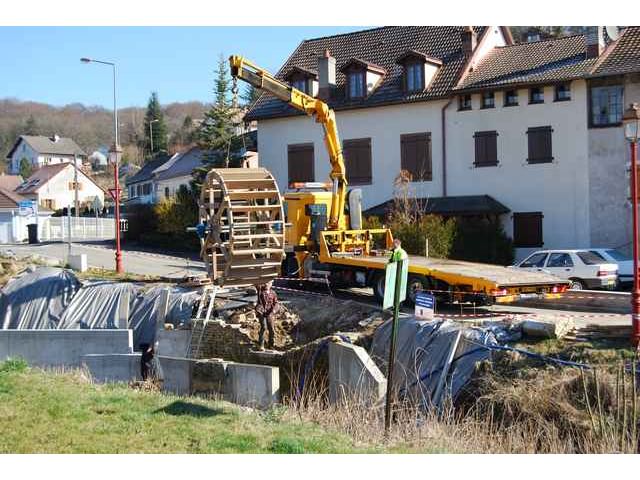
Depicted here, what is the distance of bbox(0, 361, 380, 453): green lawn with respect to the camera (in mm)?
8664

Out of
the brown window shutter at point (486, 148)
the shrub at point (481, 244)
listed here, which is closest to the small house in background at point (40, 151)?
the brown window shutter at point (486, 148)

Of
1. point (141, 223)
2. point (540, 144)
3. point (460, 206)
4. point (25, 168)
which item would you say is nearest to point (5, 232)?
point (141, 223)

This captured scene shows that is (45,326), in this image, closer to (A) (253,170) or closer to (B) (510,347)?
(A) (253,170)

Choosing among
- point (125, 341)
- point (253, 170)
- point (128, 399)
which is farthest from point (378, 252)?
point (128, 399)

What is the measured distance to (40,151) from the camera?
326 feet

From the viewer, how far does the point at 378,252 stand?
21484 mm

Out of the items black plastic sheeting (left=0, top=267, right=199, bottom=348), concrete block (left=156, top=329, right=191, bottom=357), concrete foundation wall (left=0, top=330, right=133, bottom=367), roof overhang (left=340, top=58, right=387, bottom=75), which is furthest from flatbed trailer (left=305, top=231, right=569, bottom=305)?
roof overhang (left=340, top=58, right=387, bottom=75)

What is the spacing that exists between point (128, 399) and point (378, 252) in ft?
37.0

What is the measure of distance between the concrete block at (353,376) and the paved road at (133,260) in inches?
506

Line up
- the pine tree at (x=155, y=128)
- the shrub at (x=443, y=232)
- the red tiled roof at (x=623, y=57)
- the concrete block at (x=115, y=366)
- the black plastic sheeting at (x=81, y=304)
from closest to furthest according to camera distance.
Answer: the concrete block at (x=115, y=366), the black plastic sheeting at (x=81, y=304), the shrub at (x=443, y=232), the red tiled roof at (x=623, y=57), the pine tree at (x=155, y=128)

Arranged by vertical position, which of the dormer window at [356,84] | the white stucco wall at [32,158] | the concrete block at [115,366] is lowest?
the concrete block at [115,366]

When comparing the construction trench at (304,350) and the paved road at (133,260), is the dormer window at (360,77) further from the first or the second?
the construction trench at (304,350)

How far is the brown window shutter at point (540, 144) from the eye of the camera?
3044cm

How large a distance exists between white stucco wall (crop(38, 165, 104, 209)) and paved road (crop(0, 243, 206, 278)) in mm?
32341
